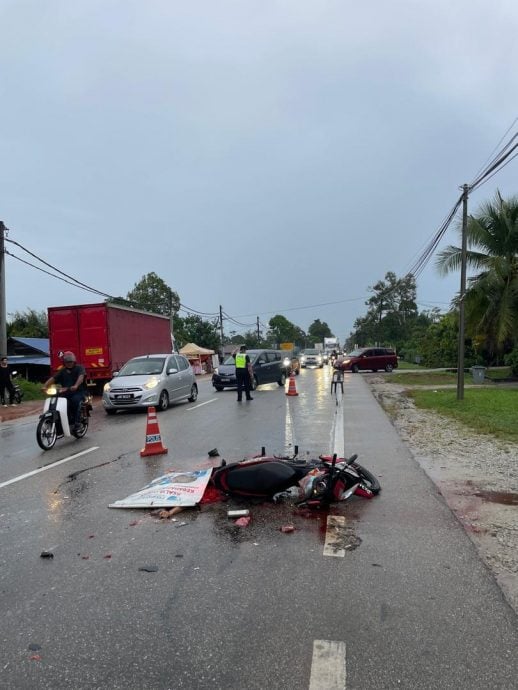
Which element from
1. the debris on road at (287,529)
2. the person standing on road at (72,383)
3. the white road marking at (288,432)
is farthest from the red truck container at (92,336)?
the debris on road at (287,529)

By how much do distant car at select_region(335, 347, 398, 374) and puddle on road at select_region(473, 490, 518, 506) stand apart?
27.9m

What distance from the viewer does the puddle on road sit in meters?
5.45

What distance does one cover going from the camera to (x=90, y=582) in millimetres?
3615

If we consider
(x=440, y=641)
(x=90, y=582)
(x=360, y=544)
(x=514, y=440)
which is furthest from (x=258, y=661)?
(x=514, y=440)

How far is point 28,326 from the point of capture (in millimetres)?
43969

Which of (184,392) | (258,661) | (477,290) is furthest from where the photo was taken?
(477,290)

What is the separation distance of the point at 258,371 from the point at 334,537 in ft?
55.4

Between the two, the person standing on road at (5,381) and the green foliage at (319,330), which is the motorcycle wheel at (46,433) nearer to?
the person standing on road at (5,381)

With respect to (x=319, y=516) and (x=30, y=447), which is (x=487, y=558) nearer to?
(x=319, y=516)

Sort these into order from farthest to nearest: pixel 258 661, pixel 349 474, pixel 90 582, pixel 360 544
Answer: pixel 349 474 → pixel 360 544 → pixel 90 582 → pixel 258 661

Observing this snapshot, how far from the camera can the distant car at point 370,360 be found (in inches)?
1328

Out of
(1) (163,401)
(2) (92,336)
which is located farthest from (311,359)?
(1) (163,401)

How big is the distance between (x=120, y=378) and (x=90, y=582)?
11127 mm

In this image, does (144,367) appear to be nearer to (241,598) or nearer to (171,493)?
(171,493)
